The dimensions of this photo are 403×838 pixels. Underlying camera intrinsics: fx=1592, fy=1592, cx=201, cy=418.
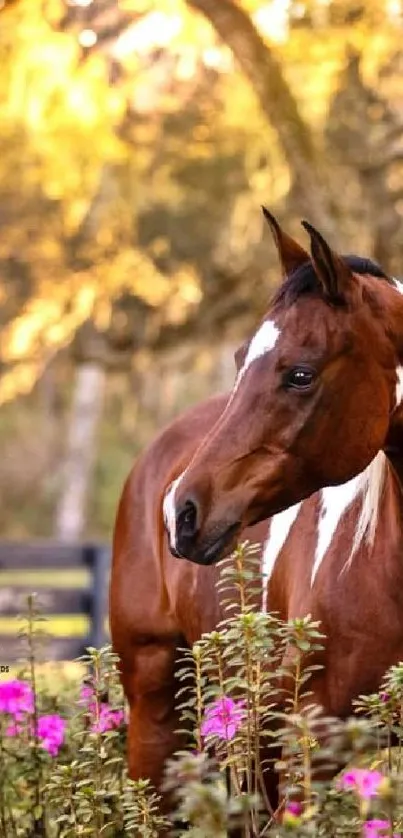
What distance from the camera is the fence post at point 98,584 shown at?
43.2 feet

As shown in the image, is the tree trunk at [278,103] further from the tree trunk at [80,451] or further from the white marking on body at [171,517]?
the tree trunk at [80,451]

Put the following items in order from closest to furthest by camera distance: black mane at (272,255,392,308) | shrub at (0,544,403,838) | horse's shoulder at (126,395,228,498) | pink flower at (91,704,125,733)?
shrub at (0,544,403,838) → black mane at (272,255,392,308) → pink flower at (91,704,125,733) → horse's shoulder at (126,395,228,498)

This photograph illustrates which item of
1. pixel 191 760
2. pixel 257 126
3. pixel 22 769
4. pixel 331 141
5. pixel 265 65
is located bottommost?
pixel 191 760

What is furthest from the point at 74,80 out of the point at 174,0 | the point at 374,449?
the point at 374,449

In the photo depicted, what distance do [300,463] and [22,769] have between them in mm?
1600

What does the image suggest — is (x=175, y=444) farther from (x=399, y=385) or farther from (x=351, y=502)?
(x=399, y=385)

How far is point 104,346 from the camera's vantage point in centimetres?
1658

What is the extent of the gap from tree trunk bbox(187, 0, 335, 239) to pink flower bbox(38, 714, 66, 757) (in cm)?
494

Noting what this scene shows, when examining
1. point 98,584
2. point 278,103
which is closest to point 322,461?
point 278,103

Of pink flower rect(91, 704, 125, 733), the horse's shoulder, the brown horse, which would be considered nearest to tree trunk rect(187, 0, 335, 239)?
the horse's shoulder

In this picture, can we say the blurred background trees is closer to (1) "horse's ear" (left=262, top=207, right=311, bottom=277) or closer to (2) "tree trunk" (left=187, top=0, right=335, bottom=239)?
(2) "tree trunk" (left=187, top=0, right=335, bottom=239)

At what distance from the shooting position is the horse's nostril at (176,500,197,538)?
3445 mm

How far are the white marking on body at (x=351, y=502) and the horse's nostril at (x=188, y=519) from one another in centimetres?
46

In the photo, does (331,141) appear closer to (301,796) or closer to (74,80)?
(74,80)
